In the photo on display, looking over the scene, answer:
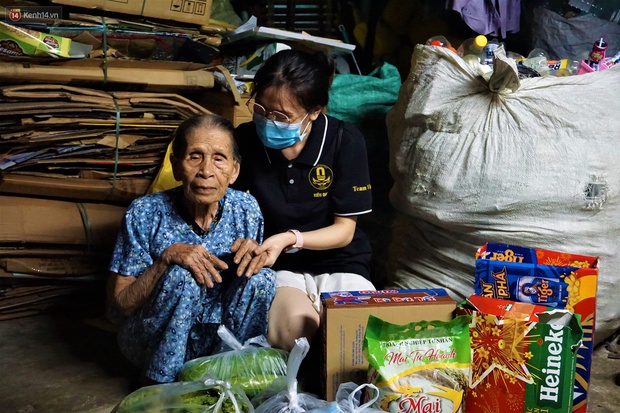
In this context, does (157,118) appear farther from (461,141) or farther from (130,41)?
(461,141)

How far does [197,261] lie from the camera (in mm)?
1827

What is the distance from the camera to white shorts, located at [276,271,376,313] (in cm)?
212

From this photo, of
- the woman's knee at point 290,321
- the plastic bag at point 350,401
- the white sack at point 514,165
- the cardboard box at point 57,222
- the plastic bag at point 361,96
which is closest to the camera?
the plastic bag at point 350,401

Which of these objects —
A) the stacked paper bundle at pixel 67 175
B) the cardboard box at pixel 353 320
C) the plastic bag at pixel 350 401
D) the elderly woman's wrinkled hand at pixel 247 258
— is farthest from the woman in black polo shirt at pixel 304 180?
the stacked paper bundle at pixel 67 175

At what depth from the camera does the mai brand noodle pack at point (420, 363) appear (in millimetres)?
1600

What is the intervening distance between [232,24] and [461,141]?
135cm

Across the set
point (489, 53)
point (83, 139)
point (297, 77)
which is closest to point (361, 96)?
point (489, 53)

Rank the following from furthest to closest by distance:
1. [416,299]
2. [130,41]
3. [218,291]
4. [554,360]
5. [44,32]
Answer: [130,41] → [44,32] → [218,291] → [416,299] → [554,360]

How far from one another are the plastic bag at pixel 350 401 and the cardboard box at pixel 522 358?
0.27 metres

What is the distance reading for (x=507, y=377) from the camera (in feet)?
5.55

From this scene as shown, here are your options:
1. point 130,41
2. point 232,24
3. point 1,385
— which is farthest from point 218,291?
point 232,24

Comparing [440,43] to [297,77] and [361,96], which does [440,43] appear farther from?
[297,77]

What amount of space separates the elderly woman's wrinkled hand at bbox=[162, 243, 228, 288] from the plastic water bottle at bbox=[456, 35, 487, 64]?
1.19m

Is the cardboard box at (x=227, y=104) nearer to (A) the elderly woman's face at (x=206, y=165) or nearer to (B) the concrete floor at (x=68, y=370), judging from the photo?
(A) the elderly woman's face at (x=206, y=165)
